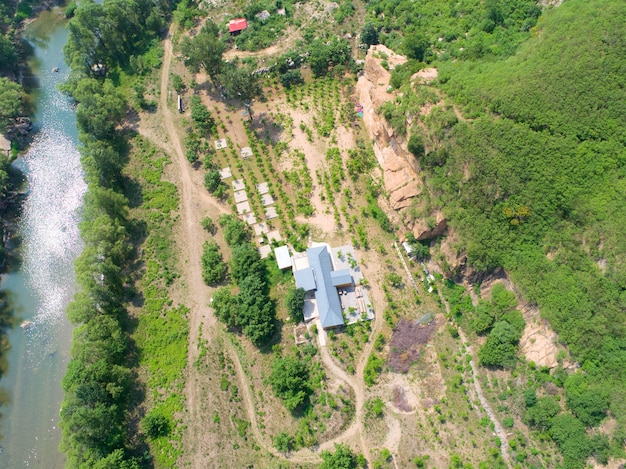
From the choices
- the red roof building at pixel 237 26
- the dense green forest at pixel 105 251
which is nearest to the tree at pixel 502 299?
the dense green forest at pixel 105 251

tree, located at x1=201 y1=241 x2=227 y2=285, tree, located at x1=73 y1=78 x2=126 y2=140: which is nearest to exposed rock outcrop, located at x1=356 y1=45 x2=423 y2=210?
tree, located at x1=201 y1=241 x2=227 y2=285

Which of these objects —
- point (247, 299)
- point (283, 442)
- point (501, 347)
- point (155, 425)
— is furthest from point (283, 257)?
point (501, 347)

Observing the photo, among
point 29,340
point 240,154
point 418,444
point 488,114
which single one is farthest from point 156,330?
point 488,114

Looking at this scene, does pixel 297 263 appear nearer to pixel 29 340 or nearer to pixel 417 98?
pixel 417 98

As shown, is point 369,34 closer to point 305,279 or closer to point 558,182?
point 558,182

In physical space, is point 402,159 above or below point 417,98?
below

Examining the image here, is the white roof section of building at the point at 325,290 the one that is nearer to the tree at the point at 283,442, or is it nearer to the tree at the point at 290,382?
the tree at the point at 290,382
